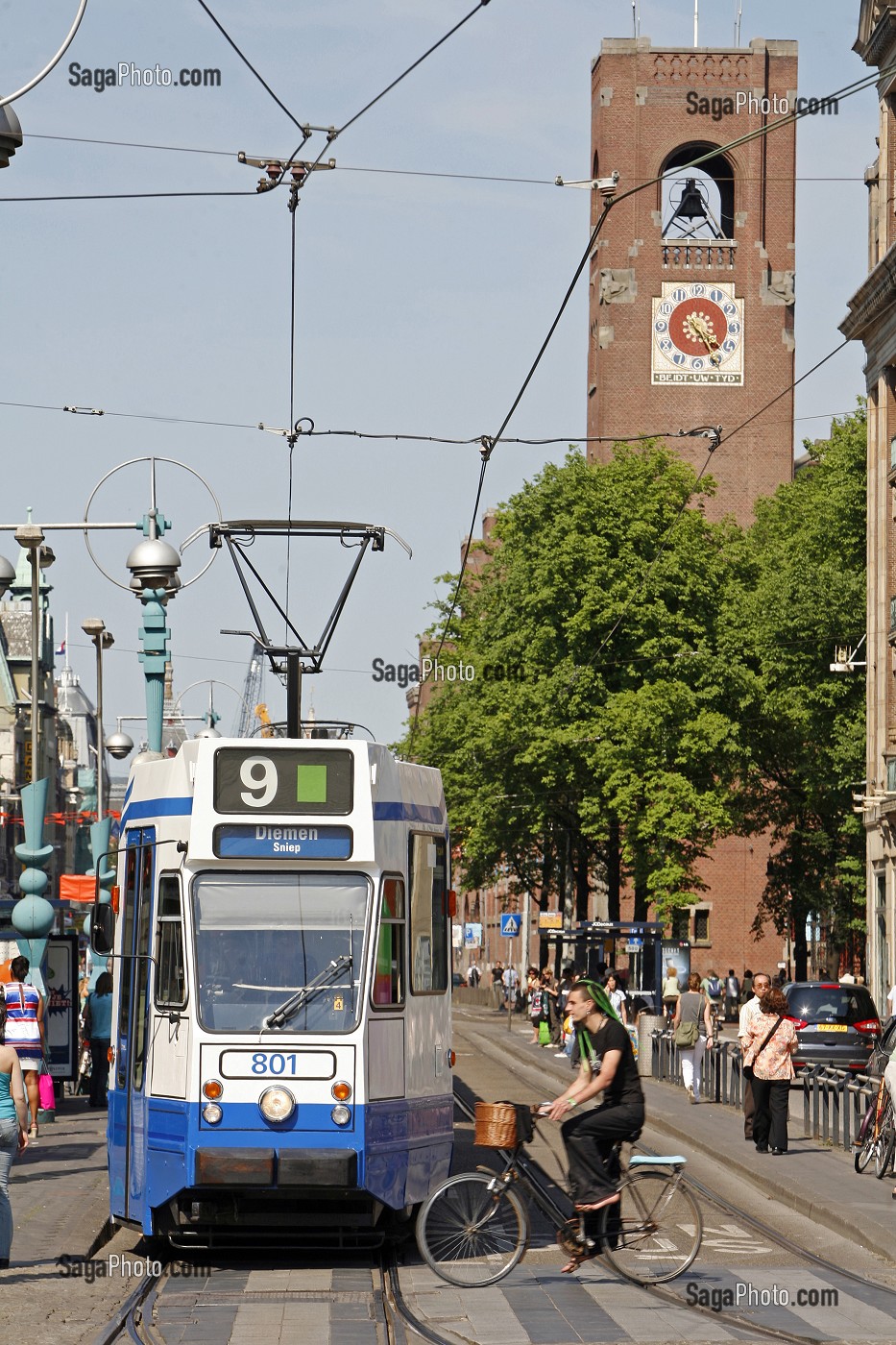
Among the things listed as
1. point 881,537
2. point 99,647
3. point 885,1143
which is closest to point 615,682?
point 881,537

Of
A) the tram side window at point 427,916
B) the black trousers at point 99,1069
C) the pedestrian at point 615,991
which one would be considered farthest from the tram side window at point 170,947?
the pedestrian at point 615,991

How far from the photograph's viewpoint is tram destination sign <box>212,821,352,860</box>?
13492 mm

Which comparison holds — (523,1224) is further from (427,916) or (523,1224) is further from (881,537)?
(881,537)

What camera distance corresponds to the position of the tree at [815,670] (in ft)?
161

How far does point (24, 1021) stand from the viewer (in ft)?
66.5

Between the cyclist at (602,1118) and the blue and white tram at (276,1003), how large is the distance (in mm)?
1420

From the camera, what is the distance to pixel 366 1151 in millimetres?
13016

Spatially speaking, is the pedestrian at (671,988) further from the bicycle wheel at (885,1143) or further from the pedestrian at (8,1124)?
the pedestrian at (8,1124)

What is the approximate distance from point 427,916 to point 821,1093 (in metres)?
10.6

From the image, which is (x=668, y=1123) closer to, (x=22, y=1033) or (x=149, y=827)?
(x=22, y=1033)

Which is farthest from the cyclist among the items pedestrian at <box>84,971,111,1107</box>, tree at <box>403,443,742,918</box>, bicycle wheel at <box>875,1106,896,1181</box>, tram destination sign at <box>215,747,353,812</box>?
tree at <box>403,443,742,918</box>

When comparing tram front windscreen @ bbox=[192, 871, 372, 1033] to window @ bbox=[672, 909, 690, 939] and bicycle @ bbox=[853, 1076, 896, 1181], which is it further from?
window @ bbox=[672, 909, 690, 939]

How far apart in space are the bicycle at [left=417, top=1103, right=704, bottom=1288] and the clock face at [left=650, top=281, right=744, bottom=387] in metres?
61.6

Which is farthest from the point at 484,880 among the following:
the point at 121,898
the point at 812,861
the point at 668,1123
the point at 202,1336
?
the point at 202,1336
